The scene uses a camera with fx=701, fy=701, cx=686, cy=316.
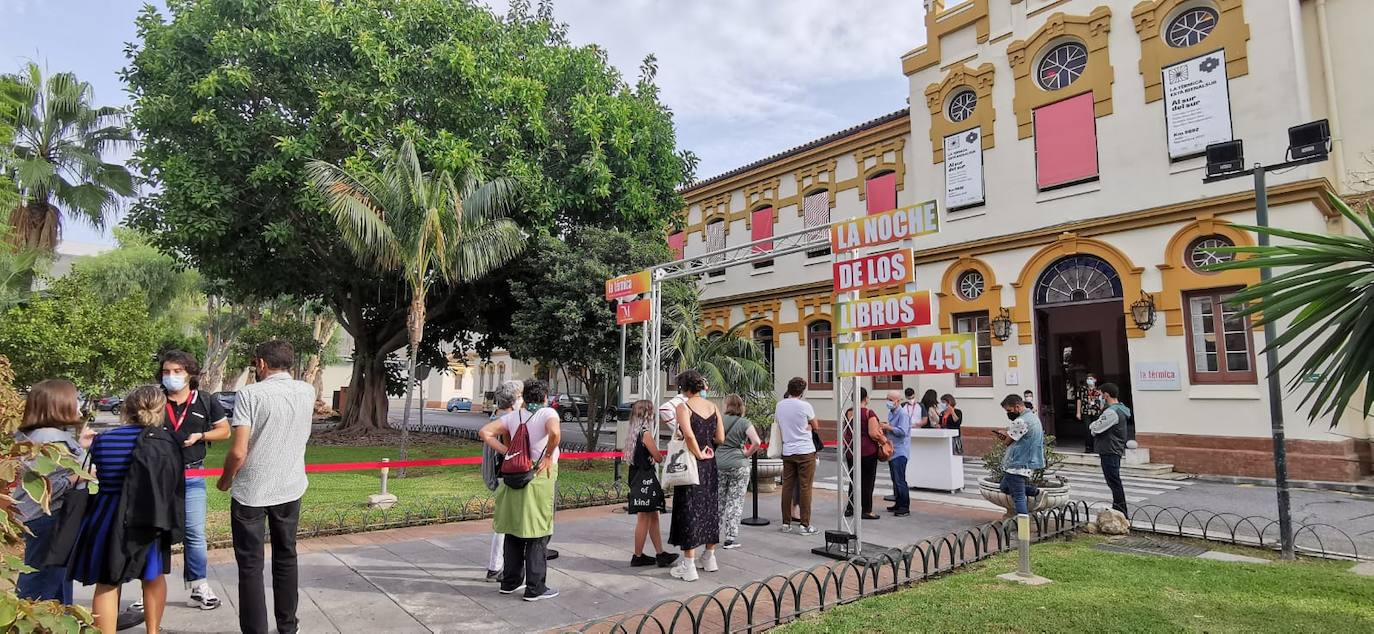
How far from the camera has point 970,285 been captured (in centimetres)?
1666

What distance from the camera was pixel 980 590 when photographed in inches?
218

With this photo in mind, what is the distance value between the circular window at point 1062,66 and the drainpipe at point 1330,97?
392cm

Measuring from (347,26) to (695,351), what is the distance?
10066 millimetres

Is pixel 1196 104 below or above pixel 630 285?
above

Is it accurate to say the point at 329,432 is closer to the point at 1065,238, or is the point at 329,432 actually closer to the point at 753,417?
the point at 753,417

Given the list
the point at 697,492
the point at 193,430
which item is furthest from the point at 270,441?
the point at 697,492

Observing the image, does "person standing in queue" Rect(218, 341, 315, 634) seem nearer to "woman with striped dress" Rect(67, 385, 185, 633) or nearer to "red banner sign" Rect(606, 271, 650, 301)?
"woman with striped dress" Rect(67, 385, 185, 633)

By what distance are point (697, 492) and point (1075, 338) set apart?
1675 centimetres

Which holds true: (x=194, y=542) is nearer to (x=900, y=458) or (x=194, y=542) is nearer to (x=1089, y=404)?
(x=900, y=458)

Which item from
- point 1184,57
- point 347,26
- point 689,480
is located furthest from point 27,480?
point 1184,57

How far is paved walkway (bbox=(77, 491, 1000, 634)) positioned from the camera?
4852 millimetres

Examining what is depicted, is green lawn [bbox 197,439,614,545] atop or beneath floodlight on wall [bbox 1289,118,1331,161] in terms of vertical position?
beneath

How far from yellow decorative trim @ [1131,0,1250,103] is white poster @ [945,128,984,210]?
137 inches

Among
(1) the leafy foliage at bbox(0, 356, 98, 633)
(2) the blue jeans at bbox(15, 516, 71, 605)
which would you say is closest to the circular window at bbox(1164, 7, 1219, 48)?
(1) the leafy foliage at bbox(0, 356, 98, 633)
